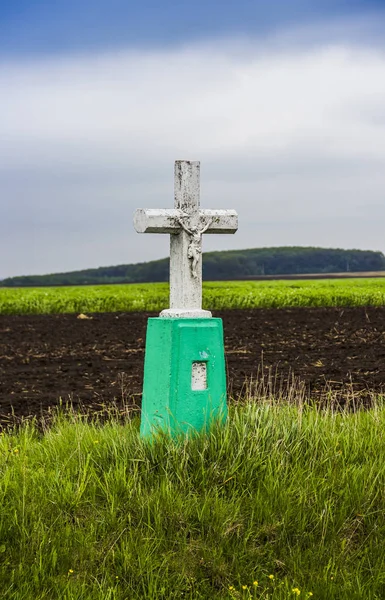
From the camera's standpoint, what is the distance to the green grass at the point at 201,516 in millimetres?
4125

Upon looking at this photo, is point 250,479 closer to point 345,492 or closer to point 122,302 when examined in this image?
point 345,492

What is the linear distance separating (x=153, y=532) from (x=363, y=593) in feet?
4.03

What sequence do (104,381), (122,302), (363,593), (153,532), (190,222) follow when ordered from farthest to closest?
(122,302) < (104,381) < (190,222) < (153,532) < (363,593)

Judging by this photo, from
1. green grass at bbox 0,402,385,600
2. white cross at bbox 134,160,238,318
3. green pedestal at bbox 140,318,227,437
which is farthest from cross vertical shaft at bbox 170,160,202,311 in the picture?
green grass at bbox 0,402,385,600

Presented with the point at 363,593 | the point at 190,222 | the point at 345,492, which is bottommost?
the point at 363,593

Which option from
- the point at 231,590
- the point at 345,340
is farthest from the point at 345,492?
the point at 345,340

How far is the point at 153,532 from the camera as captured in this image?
4406 mm

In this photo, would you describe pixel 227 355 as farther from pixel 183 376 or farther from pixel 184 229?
pixel 183 376

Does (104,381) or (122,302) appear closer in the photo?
(104,381)

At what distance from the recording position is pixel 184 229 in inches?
228

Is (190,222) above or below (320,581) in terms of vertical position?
above

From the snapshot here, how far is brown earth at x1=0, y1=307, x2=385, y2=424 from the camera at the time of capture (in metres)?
9.79

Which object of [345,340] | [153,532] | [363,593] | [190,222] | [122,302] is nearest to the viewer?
[363,593]

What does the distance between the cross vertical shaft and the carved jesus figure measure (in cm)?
2
